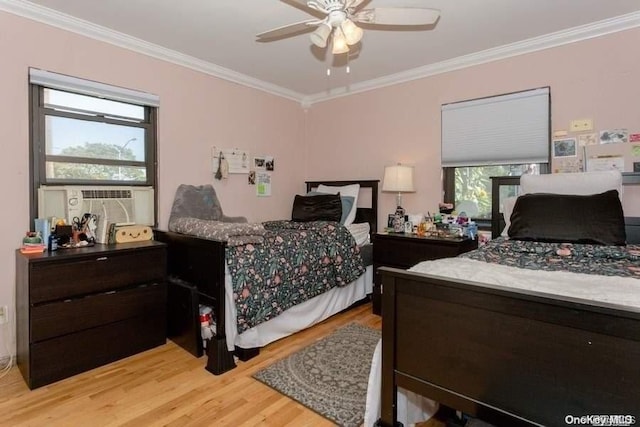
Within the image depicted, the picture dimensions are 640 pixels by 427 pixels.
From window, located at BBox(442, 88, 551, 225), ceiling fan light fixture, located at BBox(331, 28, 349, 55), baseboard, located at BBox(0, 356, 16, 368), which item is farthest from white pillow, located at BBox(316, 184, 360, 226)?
baseboard, located at BBox(0, 356, 16, 368)

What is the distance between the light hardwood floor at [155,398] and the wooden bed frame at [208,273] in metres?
0.09

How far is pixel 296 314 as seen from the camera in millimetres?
2748

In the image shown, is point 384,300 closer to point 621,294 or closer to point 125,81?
point 621,294

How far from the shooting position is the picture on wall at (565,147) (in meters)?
2.73

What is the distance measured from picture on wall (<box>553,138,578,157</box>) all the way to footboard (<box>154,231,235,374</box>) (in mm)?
2651

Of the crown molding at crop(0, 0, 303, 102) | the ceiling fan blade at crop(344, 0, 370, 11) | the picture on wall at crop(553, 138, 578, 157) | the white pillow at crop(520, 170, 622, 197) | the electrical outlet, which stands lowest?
the white pillow at crop(520, 170, 622, 197)

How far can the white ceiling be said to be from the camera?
2342 mm

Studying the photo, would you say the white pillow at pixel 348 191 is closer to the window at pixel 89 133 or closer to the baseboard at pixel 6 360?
the window at pixel 89 133

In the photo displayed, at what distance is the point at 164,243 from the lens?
267cm

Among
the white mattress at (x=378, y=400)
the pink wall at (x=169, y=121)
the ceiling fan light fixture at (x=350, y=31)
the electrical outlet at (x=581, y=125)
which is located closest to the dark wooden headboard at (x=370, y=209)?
the pink wall at (x=169, y=121)

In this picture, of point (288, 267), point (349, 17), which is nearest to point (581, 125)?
point (349, 17)

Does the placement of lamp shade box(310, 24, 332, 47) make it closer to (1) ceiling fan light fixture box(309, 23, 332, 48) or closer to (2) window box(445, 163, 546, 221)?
(1) ceiling fan light fixture box(309, 23, 332, 48)

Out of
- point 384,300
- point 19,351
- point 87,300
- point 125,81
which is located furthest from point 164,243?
point 384,300

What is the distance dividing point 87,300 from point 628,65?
4.01 meters
